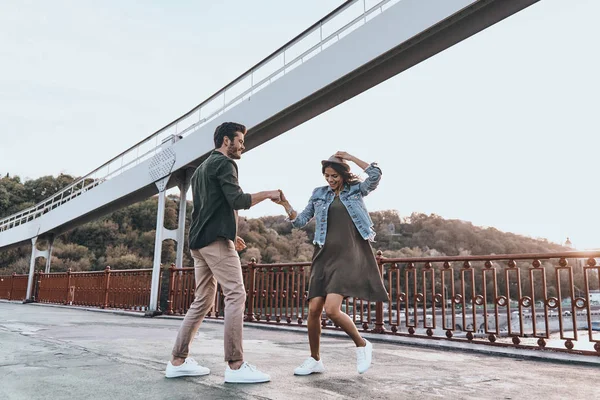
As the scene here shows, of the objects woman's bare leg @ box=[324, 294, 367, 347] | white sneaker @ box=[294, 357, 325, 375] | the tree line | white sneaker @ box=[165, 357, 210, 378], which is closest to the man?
white sneaker @ box=[165, 357, 210, 378]

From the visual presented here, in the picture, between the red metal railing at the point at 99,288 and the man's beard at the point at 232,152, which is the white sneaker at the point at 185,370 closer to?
the man's beard at the point at 232,152

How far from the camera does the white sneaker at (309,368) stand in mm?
2785

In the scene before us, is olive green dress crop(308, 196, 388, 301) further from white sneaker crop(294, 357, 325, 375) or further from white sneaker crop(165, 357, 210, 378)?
white sneaker crop(165, 357, 210, 378)

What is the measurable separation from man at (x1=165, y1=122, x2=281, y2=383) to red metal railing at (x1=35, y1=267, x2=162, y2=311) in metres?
8.63

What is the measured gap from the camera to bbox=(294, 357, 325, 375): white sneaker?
2.79m

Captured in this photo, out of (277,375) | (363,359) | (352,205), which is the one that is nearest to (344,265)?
(352,205)

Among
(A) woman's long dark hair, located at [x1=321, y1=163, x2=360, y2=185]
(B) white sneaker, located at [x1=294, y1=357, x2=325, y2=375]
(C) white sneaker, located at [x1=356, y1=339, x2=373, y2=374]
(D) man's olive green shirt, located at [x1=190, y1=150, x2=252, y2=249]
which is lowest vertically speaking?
(B) white sneaker, located at [x1=294, y1=357, x2=325, y2=375]

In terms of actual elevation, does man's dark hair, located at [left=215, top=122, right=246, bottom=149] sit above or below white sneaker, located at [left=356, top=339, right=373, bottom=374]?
above

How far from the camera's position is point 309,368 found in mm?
2814

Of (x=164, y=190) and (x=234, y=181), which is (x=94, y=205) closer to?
(x=164, y=190)

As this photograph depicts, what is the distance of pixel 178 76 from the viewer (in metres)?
13.4

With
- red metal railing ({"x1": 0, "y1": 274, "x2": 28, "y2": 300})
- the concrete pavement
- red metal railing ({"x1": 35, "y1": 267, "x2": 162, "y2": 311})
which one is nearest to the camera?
the concrete pavement

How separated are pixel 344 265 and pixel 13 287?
2158 cm

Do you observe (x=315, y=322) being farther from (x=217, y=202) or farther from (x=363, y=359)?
(x=217, y=202)
